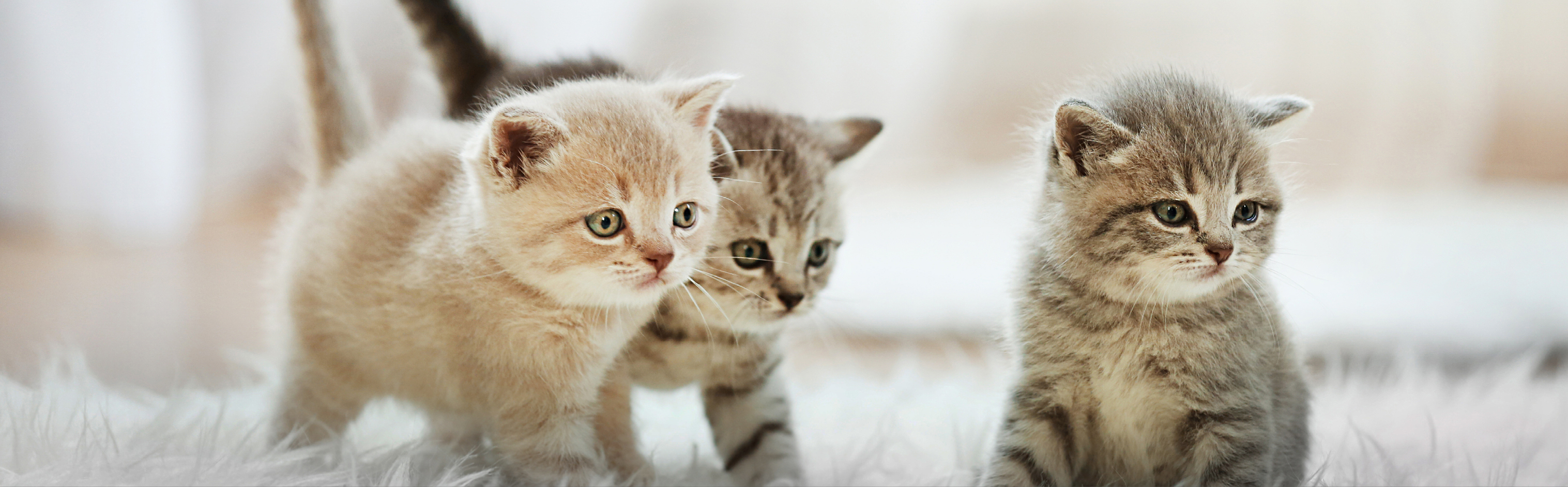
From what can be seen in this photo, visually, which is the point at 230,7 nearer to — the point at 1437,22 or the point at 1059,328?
the point at 1059,328

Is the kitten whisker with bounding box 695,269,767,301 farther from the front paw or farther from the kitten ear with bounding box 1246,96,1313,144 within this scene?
the kitten ear with bounding box 1246,96,1313,144

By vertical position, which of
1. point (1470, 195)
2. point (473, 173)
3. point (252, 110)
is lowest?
point (1470, 195)

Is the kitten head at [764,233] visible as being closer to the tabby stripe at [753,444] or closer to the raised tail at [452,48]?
the tabby stripe at [753,444]

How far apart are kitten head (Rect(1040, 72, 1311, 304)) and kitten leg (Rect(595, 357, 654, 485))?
45cm

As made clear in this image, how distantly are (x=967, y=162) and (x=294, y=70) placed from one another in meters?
1.93

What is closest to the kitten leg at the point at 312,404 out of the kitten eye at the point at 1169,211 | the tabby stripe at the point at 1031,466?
the tabby stripe at the point at 1031,466

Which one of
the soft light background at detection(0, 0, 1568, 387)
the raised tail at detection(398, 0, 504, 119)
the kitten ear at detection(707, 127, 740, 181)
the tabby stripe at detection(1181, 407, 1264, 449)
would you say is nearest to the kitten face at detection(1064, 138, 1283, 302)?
the tabby stripe at detection(1181, 407, 1264, 449)

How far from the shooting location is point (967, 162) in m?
2.83

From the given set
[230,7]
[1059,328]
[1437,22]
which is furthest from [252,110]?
[1437,22]

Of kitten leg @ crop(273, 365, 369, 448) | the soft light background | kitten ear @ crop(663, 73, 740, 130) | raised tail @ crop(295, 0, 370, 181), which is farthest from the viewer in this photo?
the soft light background

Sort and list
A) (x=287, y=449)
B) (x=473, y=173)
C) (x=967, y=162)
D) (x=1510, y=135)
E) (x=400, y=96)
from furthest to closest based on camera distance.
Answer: (x=1510, y=135)
(x=967, y=162)
(x=400, y=96)
(x=287, y=449)
(x=473, y=173)

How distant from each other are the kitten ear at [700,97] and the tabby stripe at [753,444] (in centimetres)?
36

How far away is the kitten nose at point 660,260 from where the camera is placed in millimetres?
897

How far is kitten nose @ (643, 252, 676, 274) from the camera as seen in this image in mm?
897
